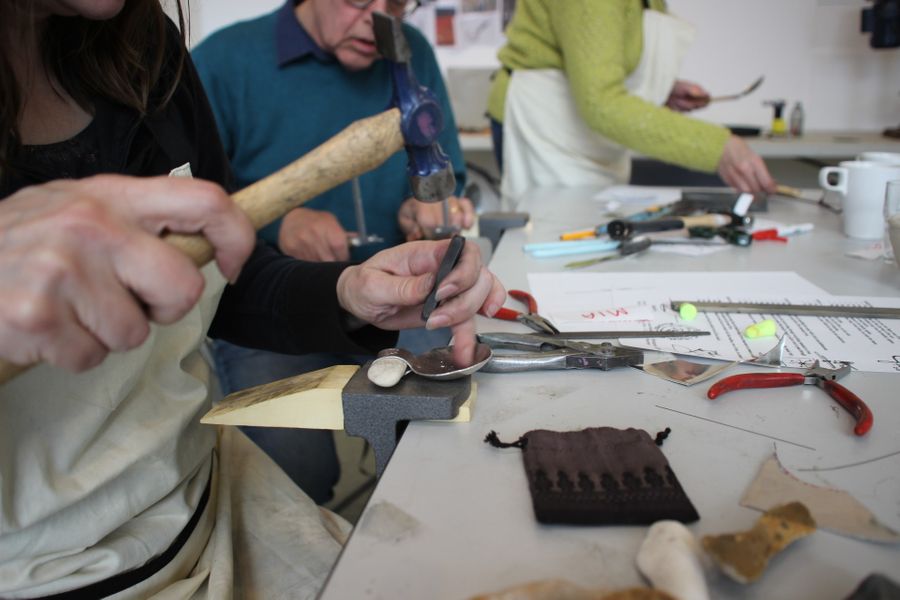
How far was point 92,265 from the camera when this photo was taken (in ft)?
1.19

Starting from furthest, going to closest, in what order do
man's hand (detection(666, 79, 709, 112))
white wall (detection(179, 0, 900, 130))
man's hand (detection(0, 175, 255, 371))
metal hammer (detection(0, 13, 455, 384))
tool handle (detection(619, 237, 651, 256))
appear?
white wall (detection(179, 0, 900, 130)) < man's hand (detection(666, 79, 709, 112)) < tool handle (detection(619, 237, 651, 256)) < metal hammer (detection(0, 13, 455, 384)) < man's hand (detection(0, 175, 255, 371))

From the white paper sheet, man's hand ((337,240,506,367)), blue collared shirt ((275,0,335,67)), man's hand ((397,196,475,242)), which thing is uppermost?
blue collared shirt ((275,0,335,67))

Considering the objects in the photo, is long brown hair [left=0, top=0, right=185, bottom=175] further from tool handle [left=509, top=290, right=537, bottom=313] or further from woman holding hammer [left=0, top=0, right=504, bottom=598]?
tool handle [left=509, top=290, right=537, bottom=313]

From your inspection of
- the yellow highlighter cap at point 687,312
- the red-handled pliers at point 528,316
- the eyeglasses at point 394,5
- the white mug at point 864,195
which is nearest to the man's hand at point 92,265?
the red-handled pliers at point 528,316

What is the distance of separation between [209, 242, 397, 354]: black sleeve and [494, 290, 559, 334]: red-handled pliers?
123 millimetres

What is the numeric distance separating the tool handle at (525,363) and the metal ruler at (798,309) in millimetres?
224

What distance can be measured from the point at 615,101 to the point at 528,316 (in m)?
0.82

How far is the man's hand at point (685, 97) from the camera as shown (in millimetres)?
1842

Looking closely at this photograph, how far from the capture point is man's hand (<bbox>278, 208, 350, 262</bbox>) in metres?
1.19

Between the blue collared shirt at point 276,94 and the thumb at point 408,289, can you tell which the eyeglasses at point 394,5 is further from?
the thumb at point 408,289

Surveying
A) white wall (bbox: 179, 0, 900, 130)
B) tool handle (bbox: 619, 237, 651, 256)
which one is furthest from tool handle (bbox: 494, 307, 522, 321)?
white wall (bbox: 179, 0, 900, 130)

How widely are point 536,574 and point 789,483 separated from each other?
0.61ft

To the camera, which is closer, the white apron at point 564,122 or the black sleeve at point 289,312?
the black sleeve at point 289,312

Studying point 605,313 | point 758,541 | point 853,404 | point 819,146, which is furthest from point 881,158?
point 819,146
